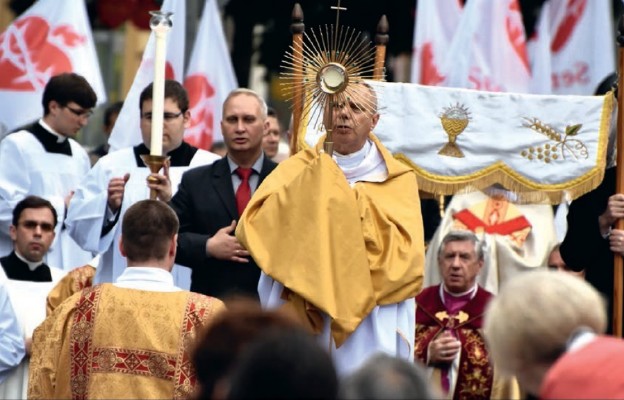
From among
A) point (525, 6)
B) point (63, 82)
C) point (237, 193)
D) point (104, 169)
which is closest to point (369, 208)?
point (237, 193)

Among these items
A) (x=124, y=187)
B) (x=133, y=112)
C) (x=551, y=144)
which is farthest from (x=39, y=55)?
(x=551, y=144)

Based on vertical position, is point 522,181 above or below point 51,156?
above

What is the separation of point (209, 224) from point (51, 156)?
91.2 inches

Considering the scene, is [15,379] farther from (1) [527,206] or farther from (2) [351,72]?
(1) [527,206]

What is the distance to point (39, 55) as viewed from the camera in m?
11.7

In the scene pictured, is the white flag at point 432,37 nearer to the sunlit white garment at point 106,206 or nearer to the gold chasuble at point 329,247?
the sunlit white garment at point 106,206

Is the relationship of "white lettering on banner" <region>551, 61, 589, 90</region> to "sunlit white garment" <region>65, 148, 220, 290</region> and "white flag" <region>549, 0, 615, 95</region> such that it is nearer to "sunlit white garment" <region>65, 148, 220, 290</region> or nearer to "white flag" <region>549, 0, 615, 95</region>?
"white flag" <region>549, 0, 615, 95</region>

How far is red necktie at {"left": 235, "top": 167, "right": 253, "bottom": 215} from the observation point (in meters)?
8.64

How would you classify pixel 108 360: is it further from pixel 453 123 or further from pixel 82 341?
pixel 453 123

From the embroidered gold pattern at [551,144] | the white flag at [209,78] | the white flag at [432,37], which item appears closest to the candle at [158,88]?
the embroidered gold pattern at [551,144]

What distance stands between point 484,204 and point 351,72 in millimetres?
3352

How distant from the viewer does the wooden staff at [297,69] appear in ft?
26.4

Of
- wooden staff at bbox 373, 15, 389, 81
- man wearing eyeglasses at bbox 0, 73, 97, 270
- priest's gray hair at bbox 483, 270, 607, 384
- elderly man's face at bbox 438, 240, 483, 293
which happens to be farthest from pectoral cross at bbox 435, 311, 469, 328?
priest's gray hair at bbox 483, 270, 607, 384

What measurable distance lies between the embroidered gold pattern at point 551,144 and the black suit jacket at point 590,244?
0.95 meters
